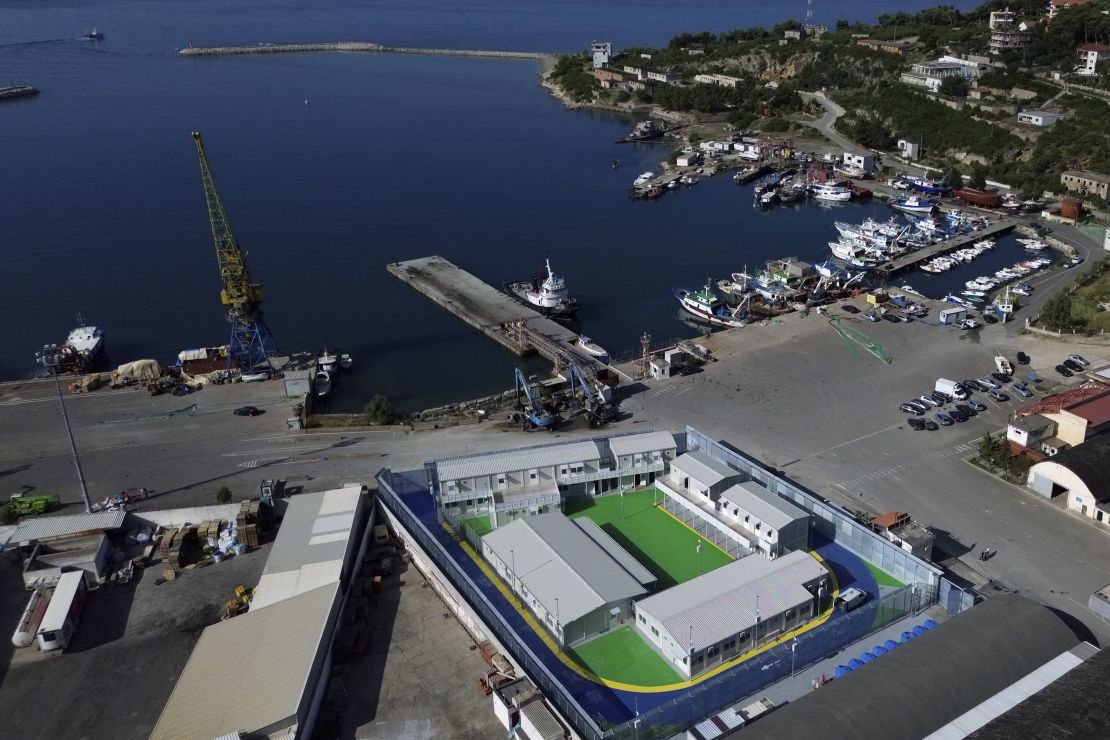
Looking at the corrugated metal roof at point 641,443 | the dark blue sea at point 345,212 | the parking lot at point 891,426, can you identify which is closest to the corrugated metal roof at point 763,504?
the corrugated metal roof at point 641,443

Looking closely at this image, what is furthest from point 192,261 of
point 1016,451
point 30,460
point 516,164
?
point 1016,451

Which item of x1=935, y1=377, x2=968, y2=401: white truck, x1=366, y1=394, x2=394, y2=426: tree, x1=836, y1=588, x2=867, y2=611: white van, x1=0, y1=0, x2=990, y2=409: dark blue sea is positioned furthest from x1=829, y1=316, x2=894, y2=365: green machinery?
x1=366, y1=394, x2=394, y2=426: tree

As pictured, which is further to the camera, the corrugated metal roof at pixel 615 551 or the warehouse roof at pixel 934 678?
the corrugated metal roof at pixel 615 551

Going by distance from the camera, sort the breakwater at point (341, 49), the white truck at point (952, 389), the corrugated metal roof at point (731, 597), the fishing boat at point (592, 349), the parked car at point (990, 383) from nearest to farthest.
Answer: the corrugated metal roof at point (731, 597) → the white truck at point (952, 389) → the parked car at point (990, 383) → the fishing boat at point (592, 349) → the breakwater at point (341, 49)

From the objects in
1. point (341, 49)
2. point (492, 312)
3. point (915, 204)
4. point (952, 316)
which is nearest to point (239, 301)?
point (492, 312)

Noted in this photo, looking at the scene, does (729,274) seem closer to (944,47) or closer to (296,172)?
(296,172)

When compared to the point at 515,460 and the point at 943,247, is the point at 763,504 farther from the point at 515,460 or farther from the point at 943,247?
the point at 943,247

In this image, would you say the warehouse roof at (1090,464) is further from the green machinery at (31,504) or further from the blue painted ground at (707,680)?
the green machinery at (31,504)
